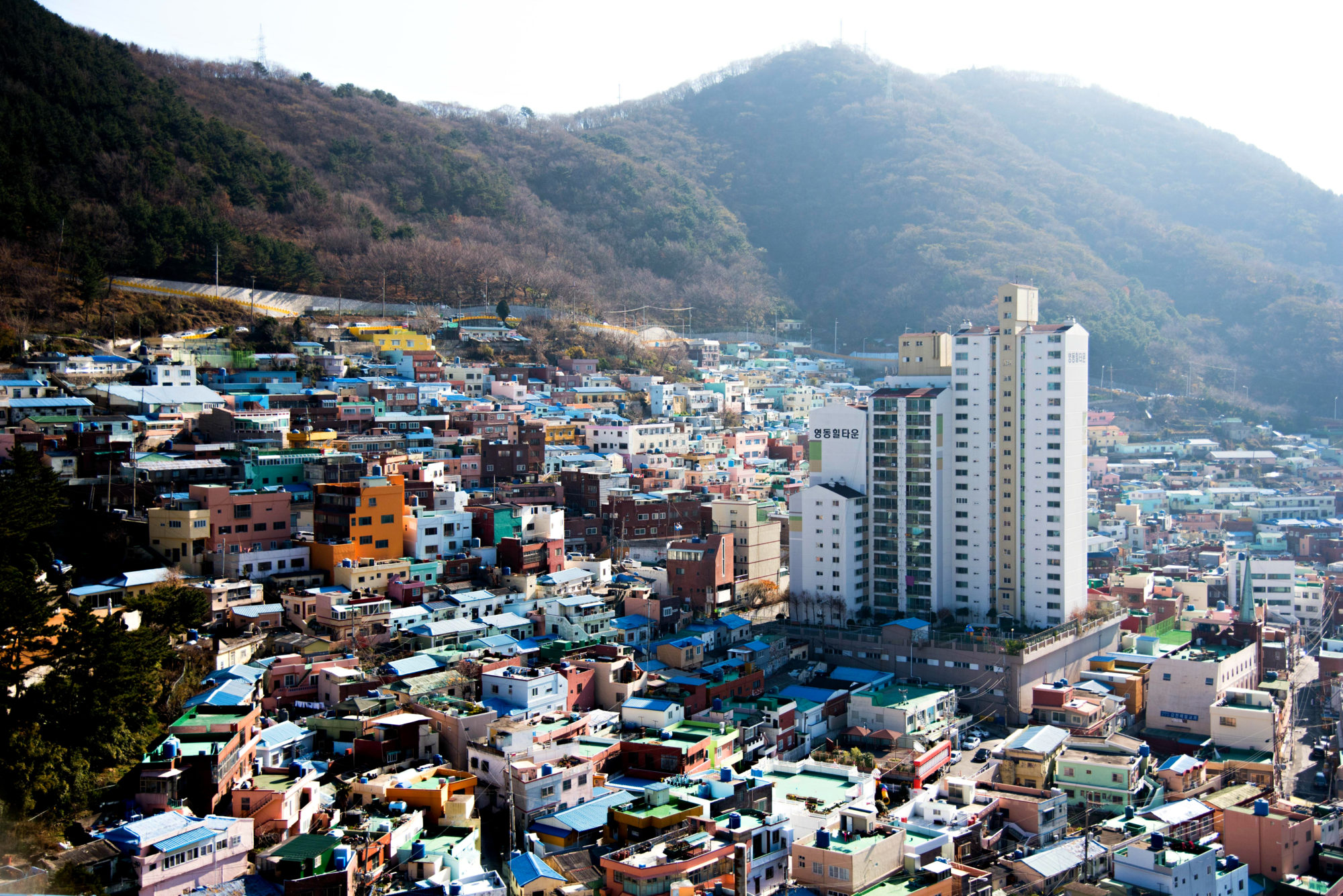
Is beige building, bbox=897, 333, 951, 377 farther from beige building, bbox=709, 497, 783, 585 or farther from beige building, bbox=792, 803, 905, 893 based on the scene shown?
beige building, bbox=792, 803, 905, 893

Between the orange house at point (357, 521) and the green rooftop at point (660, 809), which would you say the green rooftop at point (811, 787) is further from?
the orange house at point (357, 521)

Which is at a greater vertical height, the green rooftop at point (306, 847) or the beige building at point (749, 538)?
the beige building at point (749, 538)

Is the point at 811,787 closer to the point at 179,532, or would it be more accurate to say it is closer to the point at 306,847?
the point at 306,847

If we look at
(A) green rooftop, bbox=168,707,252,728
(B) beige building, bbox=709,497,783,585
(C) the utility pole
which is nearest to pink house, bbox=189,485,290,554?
(A) green rooftop, bbox=168,707,252,728

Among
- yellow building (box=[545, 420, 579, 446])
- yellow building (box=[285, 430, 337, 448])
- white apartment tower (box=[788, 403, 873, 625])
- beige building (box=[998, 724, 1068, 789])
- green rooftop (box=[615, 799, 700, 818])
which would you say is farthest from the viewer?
yellow building (box=[545, 420, 579, 446])

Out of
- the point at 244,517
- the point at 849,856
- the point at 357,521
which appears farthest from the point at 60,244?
the point at 849,856

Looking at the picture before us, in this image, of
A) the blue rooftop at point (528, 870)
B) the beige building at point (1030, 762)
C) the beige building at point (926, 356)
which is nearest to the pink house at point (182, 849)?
the blue rooftop at point (528, 870)
